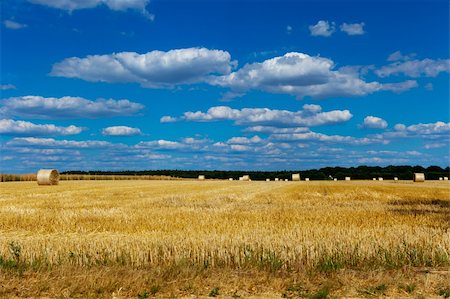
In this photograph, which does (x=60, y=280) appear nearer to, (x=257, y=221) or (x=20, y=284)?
(x=20, y=284)

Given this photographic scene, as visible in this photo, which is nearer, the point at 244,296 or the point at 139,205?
the point at 244,296

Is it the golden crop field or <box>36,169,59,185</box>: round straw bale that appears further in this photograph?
<box>36,169,59,185</box>: round straw bale

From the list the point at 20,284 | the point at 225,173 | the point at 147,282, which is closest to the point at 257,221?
the point at 147,282

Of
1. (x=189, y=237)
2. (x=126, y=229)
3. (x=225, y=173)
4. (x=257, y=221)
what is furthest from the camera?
(x=225, y=173)

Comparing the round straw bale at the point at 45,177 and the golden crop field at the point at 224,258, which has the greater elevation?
the round straw bale at the point at 45,177

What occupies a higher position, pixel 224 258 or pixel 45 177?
pixel 45 177

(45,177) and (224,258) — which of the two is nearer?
(224,258)

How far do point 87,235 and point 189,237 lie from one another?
10.2ft

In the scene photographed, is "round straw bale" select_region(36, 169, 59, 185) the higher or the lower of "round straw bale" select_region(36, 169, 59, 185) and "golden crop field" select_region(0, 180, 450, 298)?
the higher

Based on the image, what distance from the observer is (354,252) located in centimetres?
1108

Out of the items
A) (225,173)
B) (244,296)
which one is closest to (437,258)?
(244,296)

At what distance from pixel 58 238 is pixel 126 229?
2.19m

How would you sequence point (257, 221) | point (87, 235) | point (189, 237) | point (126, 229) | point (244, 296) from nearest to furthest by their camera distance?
1. point (244, 296)
2. point (189, 237)
3. point (87, 235)
4. point (126, 229)
5. point (257, 221)

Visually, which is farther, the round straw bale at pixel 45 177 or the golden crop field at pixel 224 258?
the round straw bale at pixel 45 177
